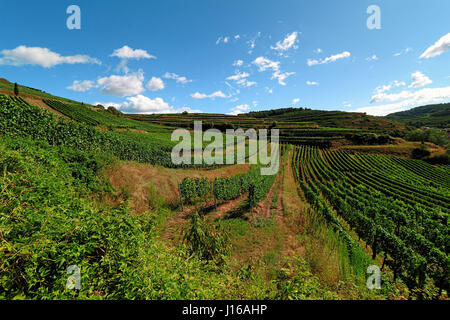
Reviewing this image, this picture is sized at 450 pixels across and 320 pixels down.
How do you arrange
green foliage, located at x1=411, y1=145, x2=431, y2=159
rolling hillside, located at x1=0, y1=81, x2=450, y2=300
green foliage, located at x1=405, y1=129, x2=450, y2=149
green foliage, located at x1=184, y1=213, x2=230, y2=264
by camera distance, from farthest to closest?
green foliage, located at x1=405, y1=129, x2=450, y2=149, green foliage, located at x1=411, y1=145, x2=431, y2=159, green foliage, located at x1=184, y1=213, x2=230, y2=264, rolling hillside, located at x1=0, y1=81, x2=450, y2=300

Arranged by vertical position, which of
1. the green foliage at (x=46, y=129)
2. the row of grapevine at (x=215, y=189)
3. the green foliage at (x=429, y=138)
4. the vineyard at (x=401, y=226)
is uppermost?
the green foliage at (x=429, y=138)

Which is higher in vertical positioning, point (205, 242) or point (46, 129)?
point (46, 129)

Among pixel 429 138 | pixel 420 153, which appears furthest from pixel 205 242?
pixel 429 138

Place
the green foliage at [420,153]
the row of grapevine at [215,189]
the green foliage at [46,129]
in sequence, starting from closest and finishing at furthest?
the green foliage at [46,129]
the row of grapevine at [215,189]
the green foliage at [420,153]

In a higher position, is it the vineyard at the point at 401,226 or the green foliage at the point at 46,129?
the green foliage at the point at 46,129

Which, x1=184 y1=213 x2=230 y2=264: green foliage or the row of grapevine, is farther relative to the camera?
the row of grapevine

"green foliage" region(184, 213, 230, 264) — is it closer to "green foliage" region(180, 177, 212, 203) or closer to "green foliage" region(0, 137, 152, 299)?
"green foliage" region(0, 137, 152, 299)

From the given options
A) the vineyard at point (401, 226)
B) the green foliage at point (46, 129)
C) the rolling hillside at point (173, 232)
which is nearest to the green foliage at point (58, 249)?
the rolling hillside at point (173, 232)

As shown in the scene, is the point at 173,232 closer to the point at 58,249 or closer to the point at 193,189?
the point at 193,189

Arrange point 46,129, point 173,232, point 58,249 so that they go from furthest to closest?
point 46,129 < point 173,232 < point 58,249

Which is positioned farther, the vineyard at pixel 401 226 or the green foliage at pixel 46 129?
the green foliage at pixel 46 129

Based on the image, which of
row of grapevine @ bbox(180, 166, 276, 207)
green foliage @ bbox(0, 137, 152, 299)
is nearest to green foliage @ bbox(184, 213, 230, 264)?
green foliage @ bbox(0, 137, 152, 299)

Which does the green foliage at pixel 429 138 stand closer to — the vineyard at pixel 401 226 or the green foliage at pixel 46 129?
the vineyard at pixel 401 226
